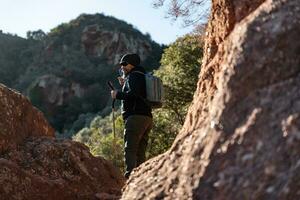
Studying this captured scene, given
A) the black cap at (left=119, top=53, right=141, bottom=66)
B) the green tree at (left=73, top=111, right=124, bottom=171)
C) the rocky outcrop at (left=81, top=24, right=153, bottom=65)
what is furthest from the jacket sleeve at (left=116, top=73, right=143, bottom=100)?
the rocky outcrop at (left=81, top=24, right=153, bottom=65)

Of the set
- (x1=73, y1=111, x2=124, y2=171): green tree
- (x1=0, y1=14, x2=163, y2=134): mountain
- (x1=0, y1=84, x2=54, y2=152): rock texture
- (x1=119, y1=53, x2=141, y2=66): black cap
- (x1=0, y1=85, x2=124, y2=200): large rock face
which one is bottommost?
(x1=0, y1=85, x2=124, y2=200): large rock face

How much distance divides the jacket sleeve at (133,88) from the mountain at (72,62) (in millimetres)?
61876

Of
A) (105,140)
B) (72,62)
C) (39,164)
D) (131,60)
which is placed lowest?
(39,164)

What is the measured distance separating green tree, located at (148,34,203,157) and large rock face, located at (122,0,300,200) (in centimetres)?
2472

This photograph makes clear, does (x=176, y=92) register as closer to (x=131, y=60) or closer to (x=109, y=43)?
(x=131, y=60)

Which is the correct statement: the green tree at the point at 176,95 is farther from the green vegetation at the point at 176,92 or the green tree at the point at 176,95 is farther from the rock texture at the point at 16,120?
the rock texture at the point at 16,120

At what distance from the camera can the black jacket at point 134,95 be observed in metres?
7.41

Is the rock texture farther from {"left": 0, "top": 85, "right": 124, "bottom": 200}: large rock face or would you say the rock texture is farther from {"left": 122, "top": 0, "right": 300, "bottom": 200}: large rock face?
{"left": 122, "top": 0, "right": 300, "bottom": 200}: large rock face

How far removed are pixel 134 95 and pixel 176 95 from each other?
72.6 ft

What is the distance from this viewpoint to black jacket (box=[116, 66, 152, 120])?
24.3 ft

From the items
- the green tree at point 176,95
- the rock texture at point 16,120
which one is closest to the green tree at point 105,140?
the green tree at point 176,95

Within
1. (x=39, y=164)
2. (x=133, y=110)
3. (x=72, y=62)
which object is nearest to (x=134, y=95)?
(x=133, y=110)

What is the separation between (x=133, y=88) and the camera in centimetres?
741

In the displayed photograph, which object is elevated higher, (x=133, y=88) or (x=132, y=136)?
(x=133, y=88)
